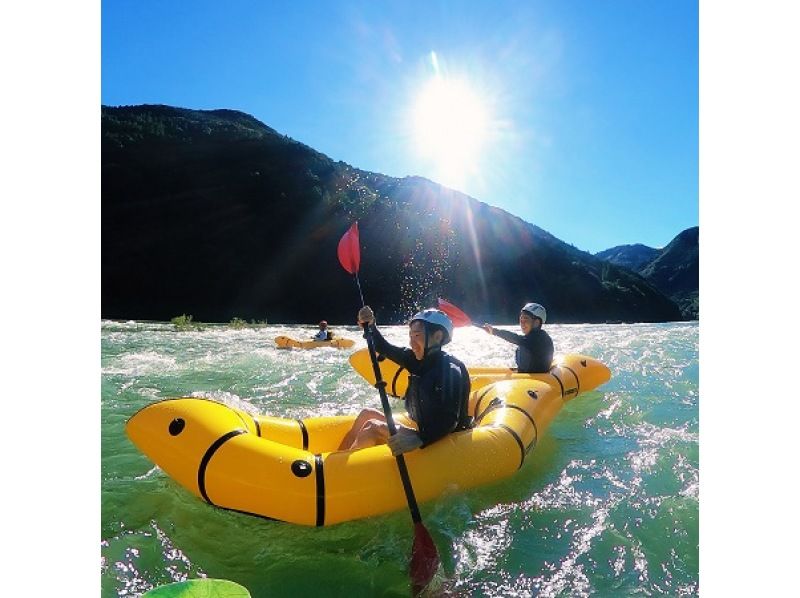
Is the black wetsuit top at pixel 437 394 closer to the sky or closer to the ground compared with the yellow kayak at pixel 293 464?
closer to the sky

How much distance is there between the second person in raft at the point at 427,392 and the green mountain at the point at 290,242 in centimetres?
3492

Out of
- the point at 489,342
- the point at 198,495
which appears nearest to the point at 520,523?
the point at 198,495

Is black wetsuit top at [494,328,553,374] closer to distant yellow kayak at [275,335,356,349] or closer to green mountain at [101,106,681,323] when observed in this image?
distant yellow kayak at [275,335,356,349]

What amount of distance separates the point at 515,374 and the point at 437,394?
8.50 feet

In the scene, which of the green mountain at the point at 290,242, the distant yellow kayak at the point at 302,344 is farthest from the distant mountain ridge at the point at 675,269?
the distant yellow kayak at the point at 302,344

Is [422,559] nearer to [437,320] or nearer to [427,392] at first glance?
[427,392]

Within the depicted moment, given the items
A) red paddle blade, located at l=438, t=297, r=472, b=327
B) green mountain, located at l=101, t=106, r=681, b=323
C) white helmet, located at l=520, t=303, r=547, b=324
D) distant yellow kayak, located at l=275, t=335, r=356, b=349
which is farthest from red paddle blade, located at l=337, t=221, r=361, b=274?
green mountain, located at l=101, t=106, r=681, b=323

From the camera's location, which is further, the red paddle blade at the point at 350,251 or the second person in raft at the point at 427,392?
the red paddle blade at the point at 350,251

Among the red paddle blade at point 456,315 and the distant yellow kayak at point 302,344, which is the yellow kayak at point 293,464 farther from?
the distant yellow kayak at point 302,344

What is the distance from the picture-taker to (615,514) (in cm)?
355

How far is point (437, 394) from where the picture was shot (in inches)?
139

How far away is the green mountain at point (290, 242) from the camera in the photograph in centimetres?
4178
